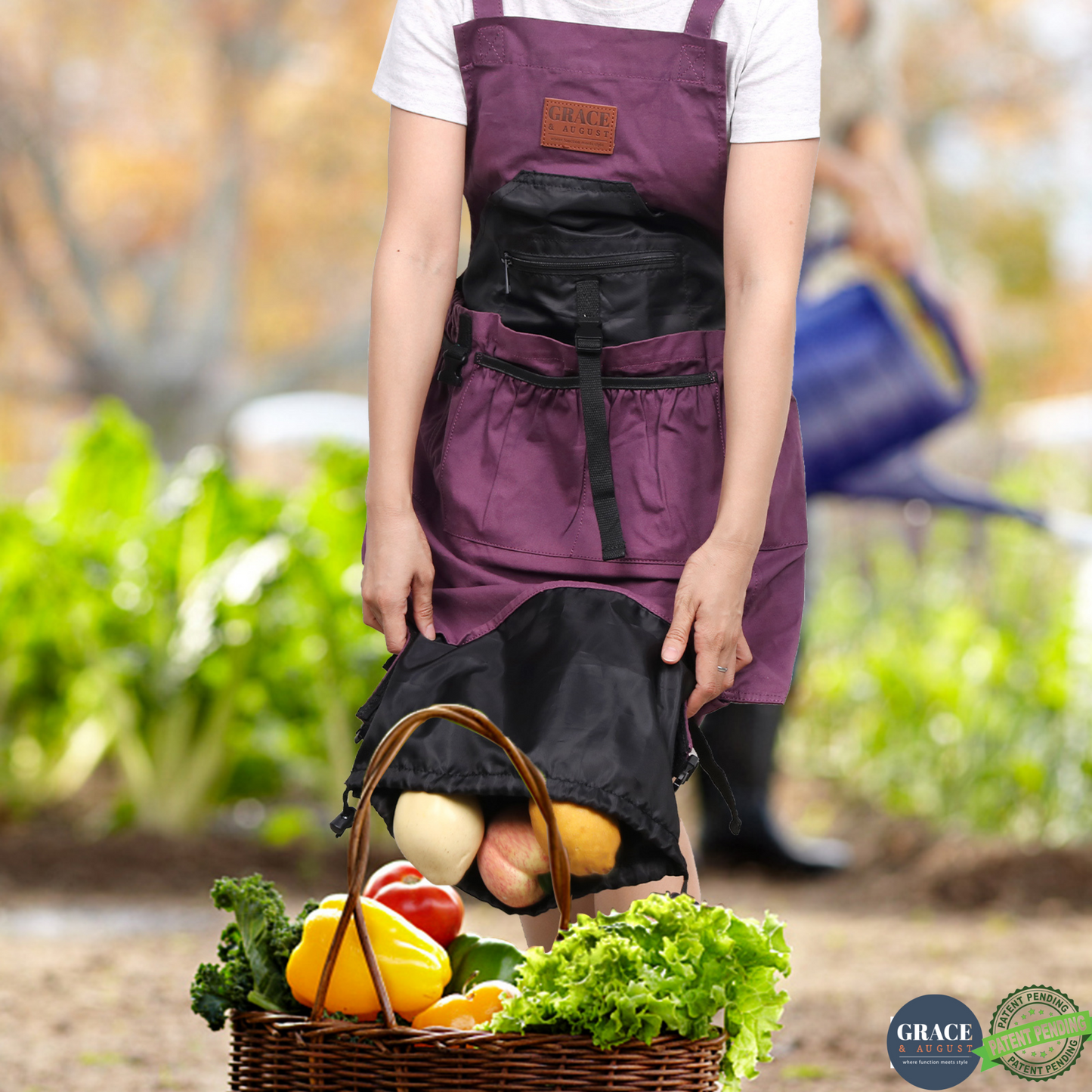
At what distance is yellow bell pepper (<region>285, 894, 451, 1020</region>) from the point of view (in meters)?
1.30

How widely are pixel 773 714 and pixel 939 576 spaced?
253 cm

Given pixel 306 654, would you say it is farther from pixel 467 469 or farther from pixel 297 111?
pixel 297 111

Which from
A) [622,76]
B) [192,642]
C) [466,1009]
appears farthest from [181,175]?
[466,1009]

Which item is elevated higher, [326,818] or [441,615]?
[441,615]

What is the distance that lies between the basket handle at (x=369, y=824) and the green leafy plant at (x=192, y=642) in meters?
2.22

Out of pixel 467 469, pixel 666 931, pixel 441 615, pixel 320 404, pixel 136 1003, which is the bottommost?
pixel 136 1003

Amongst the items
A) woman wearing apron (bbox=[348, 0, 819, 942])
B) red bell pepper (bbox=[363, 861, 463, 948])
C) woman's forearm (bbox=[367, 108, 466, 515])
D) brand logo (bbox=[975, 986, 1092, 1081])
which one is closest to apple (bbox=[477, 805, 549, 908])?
woman wearing apron (bbox=[348, 0, 819, 942])

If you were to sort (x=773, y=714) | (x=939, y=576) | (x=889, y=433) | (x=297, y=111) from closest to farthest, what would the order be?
1. (x=889, y=433)
2. (x=773, y=714)
3. (x=939, y=576)
4. (x=297, y=111)

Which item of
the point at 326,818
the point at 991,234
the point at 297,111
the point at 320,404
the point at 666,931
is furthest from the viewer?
the point at 991,234

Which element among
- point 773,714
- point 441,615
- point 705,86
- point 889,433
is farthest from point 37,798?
point 705,86

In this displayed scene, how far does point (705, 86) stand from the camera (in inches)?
53.6

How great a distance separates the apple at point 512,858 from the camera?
1282mm

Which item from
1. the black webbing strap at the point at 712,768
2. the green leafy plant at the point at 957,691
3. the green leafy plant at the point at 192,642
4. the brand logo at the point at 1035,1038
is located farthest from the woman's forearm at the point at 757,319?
the green leafy plant at the point at 957,691

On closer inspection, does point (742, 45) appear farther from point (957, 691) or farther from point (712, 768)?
point (957, 691)
